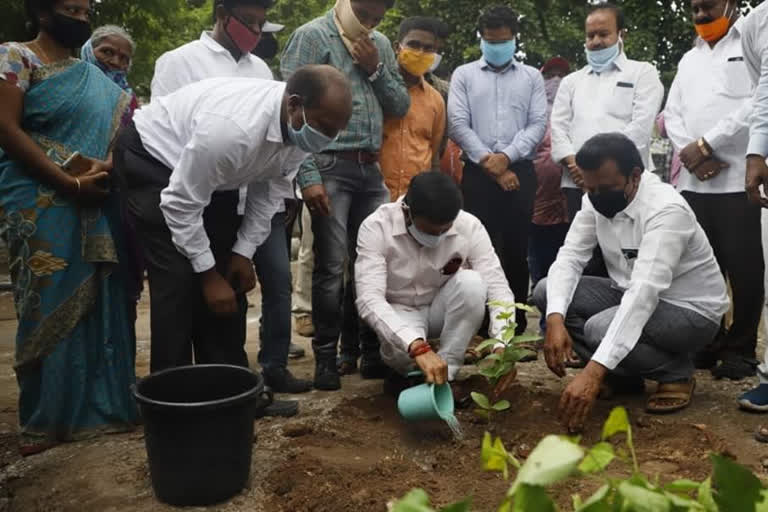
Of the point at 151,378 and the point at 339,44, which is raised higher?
the point at 339,44

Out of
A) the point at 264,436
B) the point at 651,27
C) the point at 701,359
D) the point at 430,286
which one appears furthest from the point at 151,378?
the point at 651,27

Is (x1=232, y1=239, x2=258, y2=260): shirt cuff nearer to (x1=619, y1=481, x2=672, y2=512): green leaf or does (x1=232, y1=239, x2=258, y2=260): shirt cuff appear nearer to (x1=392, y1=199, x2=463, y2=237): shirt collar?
(x1=392, y1=199, x2=463, y2=237): shirt collar

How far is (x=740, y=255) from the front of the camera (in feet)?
11.4

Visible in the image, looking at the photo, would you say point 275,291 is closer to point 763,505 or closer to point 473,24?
point 763,505

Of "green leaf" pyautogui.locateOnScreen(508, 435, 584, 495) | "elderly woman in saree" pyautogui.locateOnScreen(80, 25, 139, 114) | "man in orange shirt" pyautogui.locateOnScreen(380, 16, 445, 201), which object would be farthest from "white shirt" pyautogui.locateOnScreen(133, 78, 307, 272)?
"green leaf" pyautogui.locateOnScreen(508, 435, 584, 495)

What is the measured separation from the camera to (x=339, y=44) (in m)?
3.50

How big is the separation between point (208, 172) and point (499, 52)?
2.47 meters

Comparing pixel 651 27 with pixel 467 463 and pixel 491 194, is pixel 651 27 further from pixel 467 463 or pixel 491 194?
pixel 467 463

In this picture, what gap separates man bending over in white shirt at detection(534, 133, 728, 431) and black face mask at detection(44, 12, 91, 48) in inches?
82.5

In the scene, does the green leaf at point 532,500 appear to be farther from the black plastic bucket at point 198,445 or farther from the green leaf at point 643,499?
the black plastic bucket at point 198,445

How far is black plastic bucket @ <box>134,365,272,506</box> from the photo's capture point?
2.15 meters

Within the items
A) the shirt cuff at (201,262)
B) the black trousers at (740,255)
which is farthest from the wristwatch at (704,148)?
the shirt cuff at (201,262)

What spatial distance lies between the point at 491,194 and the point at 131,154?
2294 millimetres

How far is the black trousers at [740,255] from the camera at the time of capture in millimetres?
3475
